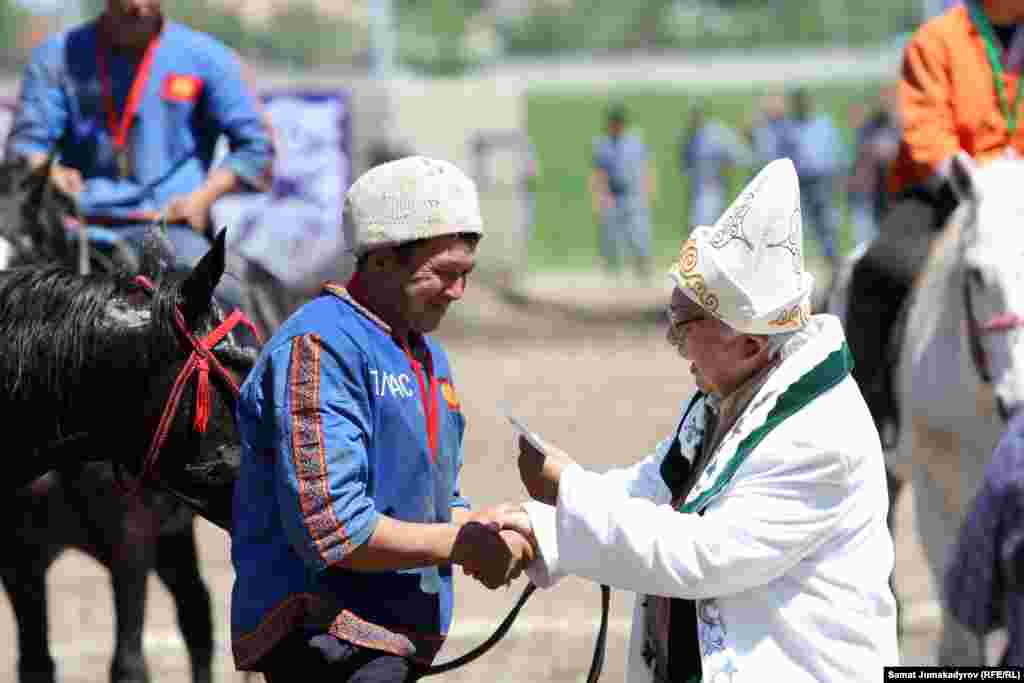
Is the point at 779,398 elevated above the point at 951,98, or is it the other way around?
the point at 951,98

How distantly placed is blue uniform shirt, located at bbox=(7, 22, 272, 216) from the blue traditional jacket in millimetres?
3164

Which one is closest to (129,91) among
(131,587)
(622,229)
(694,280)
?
(131,587)

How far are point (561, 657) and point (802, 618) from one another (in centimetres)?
402

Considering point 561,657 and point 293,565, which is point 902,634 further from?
point 293,565

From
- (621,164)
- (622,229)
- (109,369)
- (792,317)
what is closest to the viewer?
(792,317)

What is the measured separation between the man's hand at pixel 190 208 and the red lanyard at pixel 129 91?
38 centimetres

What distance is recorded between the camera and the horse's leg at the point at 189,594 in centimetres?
676

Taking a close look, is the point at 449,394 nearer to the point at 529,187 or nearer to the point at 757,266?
the point at 757,266

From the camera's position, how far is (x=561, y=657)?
7.23 meters

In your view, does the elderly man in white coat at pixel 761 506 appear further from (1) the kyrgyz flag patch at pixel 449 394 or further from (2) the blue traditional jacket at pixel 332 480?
(1) the kyrgyz flag patch at pixel 449 394

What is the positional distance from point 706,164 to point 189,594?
20325 mm

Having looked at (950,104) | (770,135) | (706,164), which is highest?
(770,135)

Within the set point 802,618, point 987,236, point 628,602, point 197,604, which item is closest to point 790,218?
point 802,618

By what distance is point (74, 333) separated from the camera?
161 inches
